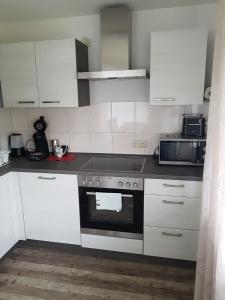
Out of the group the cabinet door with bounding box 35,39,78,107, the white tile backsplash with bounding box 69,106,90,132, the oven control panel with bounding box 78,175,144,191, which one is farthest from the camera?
the white tile backsplash with bounding box 69,106,90,132

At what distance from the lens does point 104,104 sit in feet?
8.04

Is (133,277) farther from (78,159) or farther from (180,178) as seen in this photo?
(78,159)

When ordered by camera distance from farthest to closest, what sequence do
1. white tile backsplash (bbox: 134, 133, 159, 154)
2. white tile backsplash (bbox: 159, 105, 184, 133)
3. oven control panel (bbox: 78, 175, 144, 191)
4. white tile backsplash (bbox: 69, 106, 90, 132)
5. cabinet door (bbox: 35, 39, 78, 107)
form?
white tile backsplash (bbox: 69, 106, 90, 132) < white tile backsplash (bbox: 134, 133, 159, 154) < white tile backsplash (bbox: 159, 105, 184, 133) < cabinet door (bbox: 35, 39, 78, 107) < oven control panel (bbox: 78, 175, 144, 191)

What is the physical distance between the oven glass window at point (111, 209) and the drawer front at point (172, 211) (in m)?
0.08

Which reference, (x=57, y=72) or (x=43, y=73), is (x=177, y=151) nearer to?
(x=57, y=72)

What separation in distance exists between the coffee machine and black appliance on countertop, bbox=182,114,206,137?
4.63ft

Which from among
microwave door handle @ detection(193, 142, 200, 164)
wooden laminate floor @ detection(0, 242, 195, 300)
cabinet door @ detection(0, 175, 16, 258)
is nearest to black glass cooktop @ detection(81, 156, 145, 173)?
microwave door handle @ detection(193, 142, 200, 164)

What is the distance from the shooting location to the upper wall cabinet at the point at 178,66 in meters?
1.88

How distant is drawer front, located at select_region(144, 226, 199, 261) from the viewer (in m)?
1.99

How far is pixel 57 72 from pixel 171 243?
180cm

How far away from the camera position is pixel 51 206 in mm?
2197

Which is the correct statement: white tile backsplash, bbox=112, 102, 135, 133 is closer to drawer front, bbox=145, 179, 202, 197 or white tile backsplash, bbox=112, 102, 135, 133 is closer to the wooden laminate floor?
drawer front, bbox=145, 179, 202, 197

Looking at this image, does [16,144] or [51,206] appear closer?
[51,206]

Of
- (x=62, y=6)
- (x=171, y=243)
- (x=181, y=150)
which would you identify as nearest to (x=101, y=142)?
(x=181, y=150)
